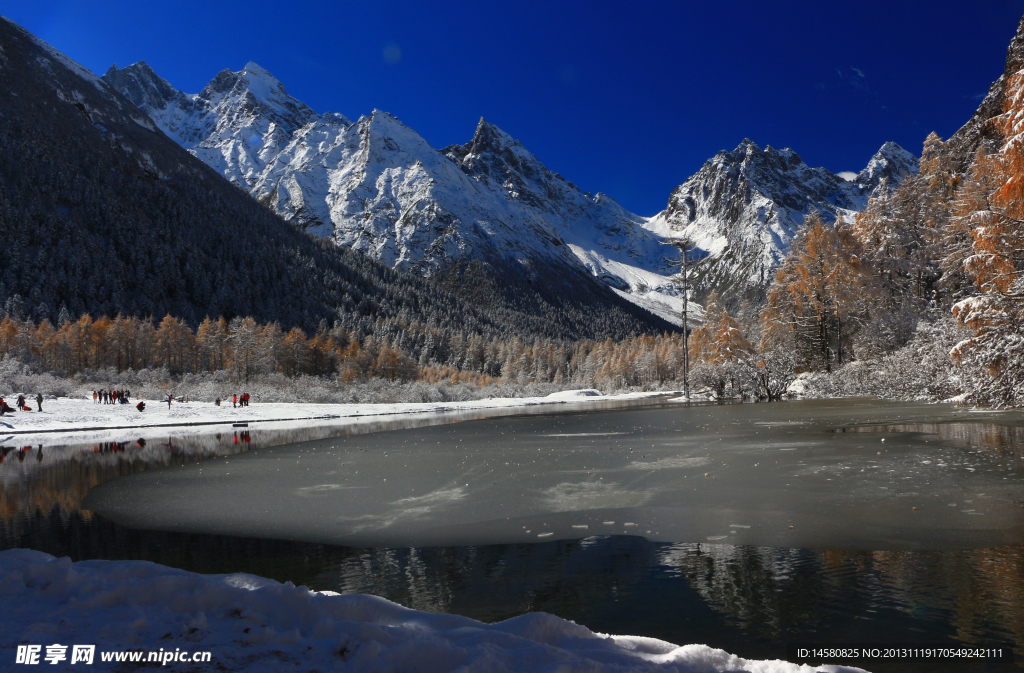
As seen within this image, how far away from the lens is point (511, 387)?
9569 cm

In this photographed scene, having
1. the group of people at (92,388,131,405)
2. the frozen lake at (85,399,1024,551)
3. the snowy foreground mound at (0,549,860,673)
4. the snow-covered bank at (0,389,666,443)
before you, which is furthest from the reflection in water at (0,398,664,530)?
the group of people at (92,388,131,405)

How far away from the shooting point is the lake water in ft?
17.3

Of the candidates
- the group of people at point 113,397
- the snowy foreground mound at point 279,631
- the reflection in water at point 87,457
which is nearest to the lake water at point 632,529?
the reflection in water at point 87,457

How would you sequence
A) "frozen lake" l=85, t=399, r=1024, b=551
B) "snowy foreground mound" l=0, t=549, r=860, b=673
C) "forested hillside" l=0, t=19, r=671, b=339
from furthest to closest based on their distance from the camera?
1. "forested hillside" l=0, t=19, r=671, b=339
2. "frozen lake" l=85, t=399, r=1024, b=551
3. "snowy foreground mound" l=0, t=549, r=860, b=673

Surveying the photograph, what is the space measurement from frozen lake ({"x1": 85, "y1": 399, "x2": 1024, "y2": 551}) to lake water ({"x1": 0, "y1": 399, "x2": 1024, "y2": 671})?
6 centimetres

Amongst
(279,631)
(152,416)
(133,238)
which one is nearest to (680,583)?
(279,631)

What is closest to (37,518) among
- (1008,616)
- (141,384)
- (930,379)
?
(1008,616)

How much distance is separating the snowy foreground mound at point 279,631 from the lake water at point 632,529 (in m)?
0.90

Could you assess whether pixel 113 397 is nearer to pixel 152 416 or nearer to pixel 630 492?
pixel 152 416

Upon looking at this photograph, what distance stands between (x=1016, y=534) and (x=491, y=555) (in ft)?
21.6

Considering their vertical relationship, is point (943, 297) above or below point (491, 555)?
above

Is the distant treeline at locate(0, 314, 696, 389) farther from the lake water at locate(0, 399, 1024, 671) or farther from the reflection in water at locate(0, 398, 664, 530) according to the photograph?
the lake water at locate(0, 399, 1024, 671)

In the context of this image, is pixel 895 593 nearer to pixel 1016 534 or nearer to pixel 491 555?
pixel 1016 534

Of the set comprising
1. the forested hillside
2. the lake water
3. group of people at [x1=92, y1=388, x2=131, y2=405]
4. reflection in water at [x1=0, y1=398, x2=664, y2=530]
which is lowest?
reflection in water at [x1=0, y1=398, x2=664, y2=530]
